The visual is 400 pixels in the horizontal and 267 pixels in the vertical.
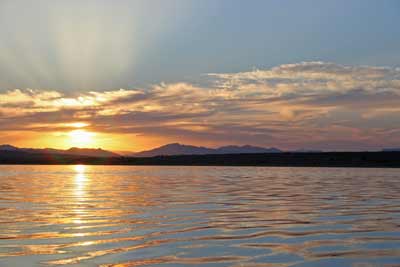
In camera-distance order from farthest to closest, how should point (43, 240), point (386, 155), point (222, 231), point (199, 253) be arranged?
point (386, 155), point (222, 231), point (43, 240), point (199, 253)

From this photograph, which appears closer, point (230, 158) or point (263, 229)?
point (263, 229)

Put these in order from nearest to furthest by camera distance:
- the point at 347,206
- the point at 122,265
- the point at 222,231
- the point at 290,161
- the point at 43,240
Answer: the point at 122,265
the point at 43,240
the point at 222,231
the point at 347,206
the point at 290,161

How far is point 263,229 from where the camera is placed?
19.6m

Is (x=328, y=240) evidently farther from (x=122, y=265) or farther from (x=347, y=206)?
(x=347, y=206)

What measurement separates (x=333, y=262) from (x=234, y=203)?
52.5 ft

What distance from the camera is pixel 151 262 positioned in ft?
45.4

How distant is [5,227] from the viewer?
19.8m

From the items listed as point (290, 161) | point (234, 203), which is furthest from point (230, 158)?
point (234, 203)

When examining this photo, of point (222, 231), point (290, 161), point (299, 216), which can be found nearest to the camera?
point (222, 231)

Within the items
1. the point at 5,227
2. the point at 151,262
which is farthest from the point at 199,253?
the point at 5,227

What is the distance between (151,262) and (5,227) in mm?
8032

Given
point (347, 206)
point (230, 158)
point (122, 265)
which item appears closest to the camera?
point (122, 265)

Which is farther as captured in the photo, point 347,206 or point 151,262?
point 347,206

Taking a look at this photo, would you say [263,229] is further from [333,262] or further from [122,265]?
[122,265]
